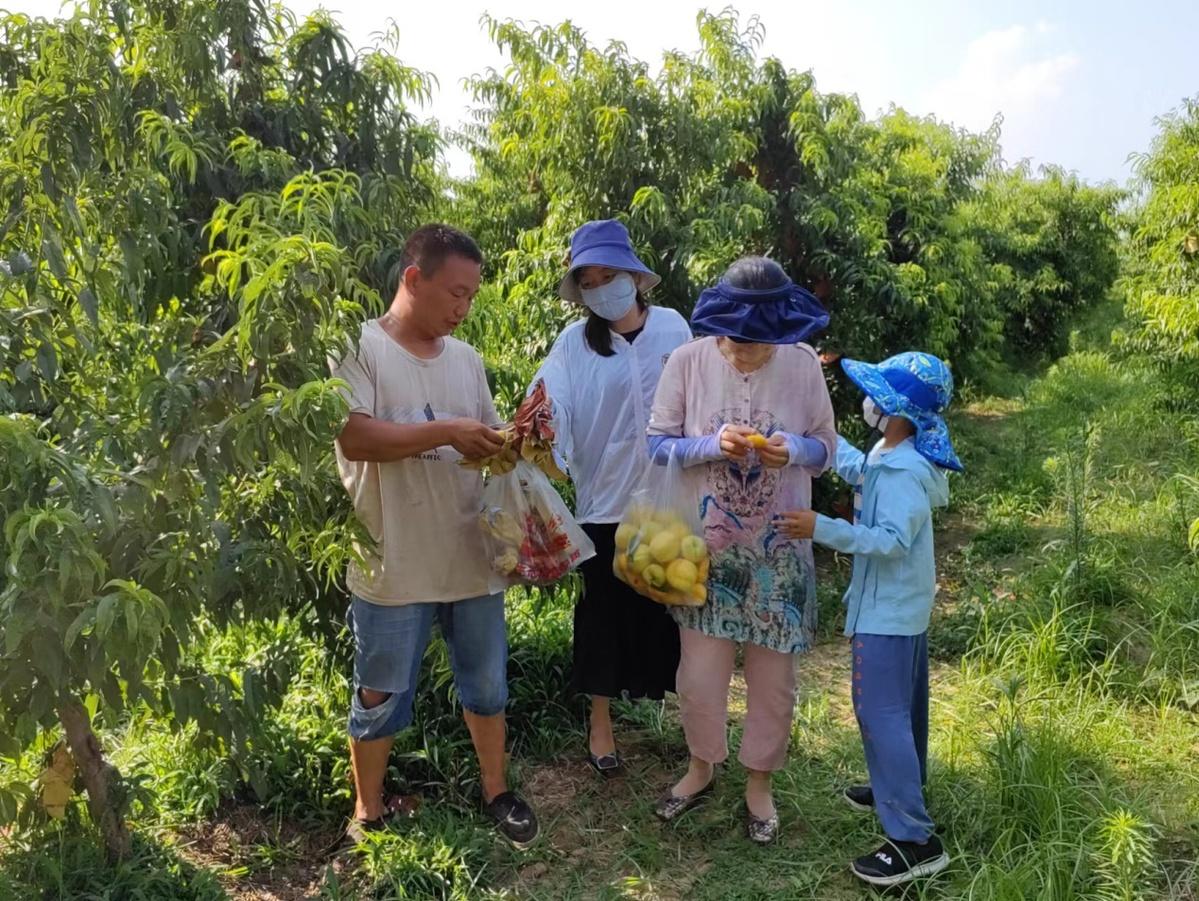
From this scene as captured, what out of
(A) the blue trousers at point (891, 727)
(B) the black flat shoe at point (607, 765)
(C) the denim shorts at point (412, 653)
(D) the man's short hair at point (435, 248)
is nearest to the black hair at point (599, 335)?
(D) the man's short hair at point (435, 248)

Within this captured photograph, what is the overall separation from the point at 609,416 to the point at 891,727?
1.05m

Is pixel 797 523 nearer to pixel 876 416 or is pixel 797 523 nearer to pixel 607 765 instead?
pixel 876 416

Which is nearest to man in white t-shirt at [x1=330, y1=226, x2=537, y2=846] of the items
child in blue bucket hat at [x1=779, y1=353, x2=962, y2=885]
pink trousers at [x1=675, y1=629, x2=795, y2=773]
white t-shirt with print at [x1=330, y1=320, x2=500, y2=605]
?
white t-shirt with print at [x1=330, y1=320, x2=500, y2=605]

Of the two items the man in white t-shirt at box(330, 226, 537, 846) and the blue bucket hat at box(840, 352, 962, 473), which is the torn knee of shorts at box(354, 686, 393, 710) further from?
the blue bucket hat at box(840, 352, 962, 473)

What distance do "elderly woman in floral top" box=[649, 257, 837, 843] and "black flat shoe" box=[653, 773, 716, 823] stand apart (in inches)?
10.2

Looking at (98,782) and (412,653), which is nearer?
(98,782)

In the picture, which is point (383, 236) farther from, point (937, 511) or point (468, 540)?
point (937, 511)

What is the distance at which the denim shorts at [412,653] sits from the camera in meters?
2.24

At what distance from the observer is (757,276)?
2201 mm

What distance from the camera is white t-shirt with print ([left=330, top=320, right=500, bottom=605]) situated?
214 centimetres

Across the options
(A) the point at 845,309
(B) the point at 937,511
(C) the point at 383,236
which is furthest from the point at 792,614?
(B) the point at 937,511

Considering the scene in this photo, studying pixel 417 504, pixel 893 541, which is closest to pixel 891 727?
pixel 893 541

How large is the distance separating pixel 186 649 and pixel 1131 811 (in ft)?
7.27

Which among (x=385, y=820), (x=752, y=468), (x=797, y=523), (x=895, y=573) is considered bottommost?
(x=385, y=820)
